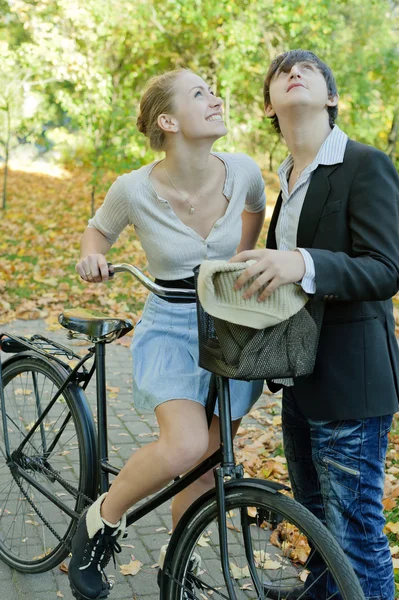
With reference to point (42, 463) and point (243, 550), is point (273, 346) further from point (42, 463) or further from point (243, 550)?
point (42, 463)

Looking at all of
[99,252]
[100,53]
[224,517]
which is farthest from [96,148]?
[224,517]

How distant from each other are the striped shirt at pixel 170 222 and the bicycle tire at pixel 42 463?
0.74m

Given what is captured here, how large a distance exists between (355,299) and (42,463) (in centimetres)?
185

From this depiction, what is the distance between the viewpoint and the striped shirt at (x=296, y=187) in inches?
84.8

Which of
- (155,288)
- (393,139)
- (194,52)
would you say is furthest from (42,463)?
(393,139)

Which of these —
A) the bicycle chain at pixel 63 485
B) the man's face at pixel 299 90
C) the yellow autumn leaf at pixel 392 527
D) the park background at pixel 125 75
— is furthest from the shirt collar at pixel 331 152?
the park background at pixel 125 75

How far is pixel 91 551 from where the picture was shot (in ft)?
8.50

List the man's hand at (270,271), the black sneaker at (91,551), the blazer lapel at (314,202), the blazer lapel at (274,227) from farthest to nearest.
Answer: the black sneaker at (91,551) → the blazer lapel at (274,227) → the blazer lapel at (314,202) → the man's hand at (270,271)

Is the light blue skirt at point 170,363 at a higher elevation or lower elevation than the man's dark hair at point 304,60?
lower

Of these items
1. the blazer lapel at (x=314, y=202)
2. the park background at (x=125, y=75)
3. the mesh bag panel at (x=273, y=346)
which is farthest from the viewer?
the park background at (x=125, y=75)

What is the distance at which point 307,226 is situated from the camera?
217 cm

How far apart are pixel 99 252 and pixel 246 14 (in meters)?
11.3

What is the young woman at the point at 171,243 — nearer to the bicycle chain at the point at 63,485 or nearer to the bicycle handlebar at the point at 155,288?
the bicycle handlebar at the point at 155,288

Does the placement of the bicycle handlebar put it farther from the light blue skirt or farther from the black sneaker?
the black sneaker
